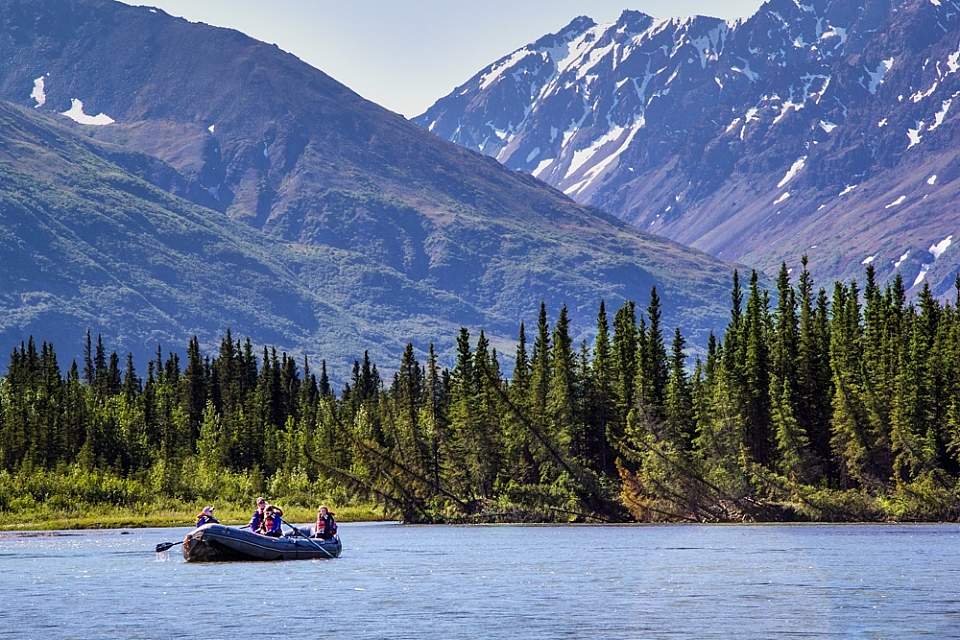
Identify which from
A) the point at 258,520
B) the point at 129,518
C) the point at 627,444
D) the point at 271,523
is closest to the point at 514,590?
the point at 271,523

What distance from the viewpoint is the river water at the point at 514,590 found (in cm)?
6612

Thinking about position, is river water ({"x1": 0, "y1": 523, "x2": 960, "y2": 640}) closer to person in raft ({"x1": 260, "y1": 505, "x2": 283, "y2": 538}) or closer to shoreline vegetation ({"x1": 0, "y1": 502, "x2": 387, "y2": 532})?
person in raft ({"x1": 260, "y1": 505, "x2": 283, "y2": 538})

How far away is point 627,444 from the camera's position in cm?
15325

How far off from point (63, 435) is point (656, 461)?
6502 cm

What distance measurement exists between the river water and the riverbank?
26378 millimetres

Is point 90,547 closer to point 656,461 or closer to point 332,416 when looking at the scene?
point 656,461

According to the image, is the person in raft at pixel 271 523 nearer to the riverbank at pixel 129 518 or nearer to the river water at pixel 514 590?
the river water at pixel 514 590

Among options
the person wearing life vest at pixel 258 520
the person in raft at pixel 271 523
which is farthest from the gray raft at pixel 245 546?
the person wearing life vest at pixel 258 520

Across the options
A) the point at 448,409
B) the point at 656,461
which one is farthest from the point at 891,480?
the point at 448,409

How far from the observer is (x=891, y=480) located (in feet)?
464

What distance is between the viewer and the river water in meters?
66.1

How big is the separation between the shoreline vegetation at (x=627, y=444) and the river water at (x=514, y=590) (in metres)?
22.4

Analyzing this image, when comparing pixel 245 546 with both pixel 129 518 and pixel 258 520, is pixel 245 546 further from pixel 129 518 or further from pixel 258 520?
pixel 129 518

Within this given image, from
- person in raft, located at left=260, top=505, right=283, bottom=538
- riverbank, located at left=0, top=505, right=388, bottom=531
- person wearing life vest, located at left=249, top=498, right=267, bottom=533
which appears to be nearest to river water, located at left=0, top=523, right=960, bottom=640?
person in raft, located at left=260, top=505, right=283, bottom=538
